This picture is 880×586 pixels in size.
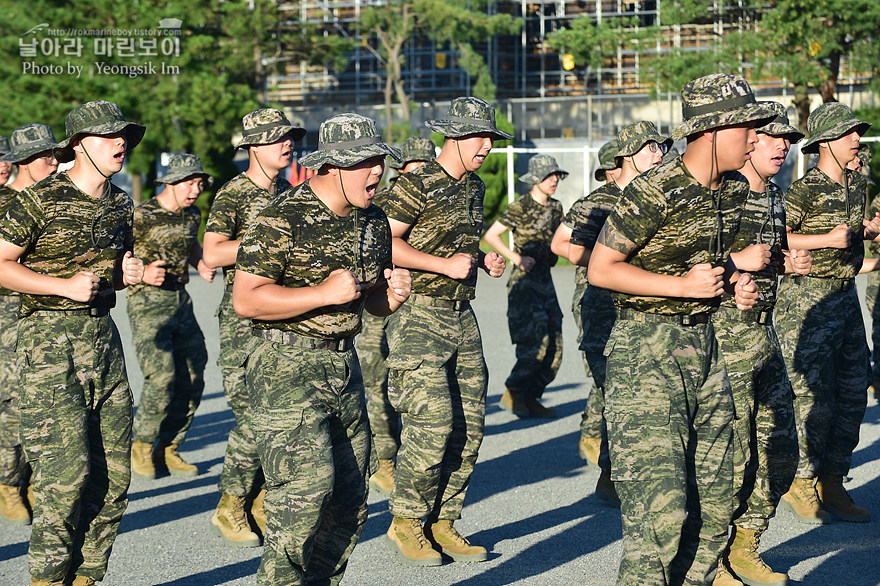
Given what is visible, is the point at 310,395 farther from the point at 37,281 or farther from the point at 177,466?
Answer: the point at 177,466

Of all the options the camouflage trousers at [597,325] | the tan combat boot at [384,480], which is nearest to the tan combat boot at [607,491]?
the camouflage trousers at [597,325]

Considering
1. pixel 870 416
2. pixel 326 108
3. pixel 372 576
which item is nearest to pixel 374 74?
pixel 326 108

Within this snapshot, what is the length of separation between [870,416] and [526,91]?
44.6m

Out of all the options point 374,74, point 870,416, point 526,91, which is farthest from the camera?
point 526,91

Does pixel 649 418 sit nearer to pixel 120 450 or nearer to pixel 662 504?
pixel 662 504

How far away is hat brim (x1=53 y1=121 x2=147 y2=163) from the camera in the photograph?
5715 millimetres

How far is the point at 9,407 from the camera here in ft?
25.6

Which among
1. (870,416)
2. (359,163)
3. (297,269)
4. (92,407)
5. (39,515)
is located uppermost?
(359,163)

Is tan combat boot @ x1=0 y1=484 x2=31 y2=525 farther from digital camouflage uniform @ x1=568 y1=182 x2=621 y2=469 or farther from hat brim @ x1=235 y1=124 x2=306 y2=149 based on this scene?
digital camouflage uniform @ x1=568 y1=182 x2=621 y2=469

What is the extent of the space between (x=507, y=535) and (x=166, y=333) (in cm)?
327

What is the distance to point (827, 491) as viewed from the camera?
7.47 metres

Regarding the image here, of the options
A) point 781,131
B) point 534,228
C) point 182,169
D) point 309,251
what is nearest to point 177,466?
point 182,169

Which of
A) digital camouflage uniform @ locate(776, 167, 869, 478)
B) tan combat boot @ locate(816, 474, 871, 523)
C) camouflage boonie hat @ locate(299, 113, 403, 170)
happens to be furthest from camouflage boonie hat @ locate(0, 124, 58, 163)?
tan combat boot @ locate(816, 474, 871, 523)

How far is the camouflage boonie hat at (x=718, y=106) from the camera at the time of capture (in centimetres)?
473
